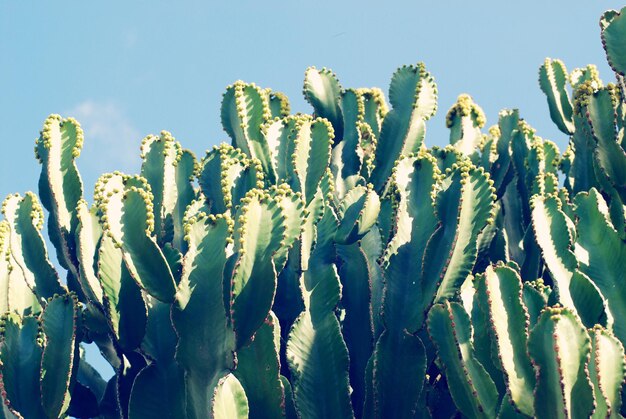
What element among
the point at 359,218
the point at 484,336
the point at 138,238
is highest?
the point at 359,218

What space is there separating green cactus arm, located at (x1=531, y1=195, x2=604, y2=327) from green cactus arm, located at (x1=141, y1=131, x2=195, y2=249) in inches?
56.2

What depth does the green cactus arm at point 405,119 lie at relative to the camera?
4.60m

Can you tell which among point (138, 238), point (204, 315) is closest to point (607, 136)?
point (204, 315)

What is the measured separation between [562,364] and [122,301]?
4.93 feet

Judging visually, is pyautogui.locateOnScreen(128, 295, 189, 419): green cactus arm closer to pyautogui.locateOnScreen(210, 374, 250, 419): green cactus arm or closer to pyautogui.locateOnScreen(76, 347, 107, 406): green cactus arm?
pyautogui.locateOnScreen(210, 374, 250, 419): green cactus arm

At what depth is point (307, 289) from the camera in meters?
3.72

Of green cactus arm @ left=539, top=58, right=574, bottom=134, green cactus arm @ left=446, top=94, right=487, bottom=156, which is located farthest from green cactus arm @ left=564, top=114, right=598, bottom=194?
green cactus arm @ left=446, top=94, right=487, bottom=156

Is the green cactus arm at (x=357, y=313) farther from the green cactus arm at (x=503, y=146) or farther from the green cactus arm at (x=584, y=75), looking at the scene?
the green cactus arm at (x=584, y=75)

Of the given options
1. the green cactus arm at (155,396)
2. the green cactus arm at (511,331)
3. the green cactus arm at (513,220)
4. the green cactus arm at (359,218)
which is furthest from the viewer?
the green cactus arm at (513,220)

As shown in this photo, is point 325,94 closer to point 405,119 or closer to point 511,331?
point 405,119

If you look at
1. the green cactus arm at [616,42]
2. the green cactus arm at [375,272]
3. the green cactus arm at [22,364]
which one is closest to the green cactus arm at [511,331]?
the green cactus arm at [375,272]

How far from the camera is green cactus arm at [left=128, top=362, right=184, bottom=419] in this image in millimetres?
3471

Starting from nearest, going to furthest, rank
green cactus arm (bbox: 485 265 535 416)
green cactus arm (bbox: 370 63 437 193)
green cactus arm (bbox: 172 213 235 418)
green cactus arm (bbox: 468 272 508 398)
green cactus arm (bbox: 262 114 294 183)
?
green cactus arm (bbox: 485 265 535 416) → green cactus arm (bbox: 468 272 508 398) → green cactus arm (bbox: 172 213 235 418) → green cactus arm (bbox: 262 114 294 183) → green cactus arm (bbox: 370 63 437 193)

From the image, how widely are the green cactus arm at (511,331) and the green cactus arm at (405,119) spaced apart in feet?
4.55
